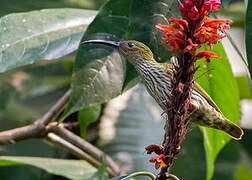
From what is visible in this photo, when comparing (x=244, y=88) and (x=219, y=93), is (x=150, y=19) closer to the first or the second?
(x=219, y=93)

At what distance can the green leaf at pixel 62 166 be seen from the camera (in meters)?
2.76

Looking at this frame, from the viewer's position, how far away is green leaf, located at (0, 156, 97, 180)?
2.76m

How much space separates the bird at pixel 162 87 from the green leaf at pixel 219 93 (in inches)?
8.2

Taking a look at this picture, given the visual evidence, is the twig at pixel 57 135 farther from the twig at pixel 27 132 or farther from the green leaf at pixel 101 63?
the green leaf at pixel 101 63

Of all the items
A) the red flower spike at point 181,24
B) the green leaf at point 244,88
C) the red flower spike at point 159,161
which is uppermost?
the red flower spike at point 181,24

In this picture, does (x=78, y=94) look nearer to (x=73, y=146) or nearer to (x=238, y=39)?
(x=73, y=146)

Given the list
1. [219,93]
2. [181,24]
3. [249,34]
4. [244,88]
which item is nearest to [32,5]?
[244,88]

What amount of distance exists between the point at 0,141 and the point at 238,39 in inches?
113

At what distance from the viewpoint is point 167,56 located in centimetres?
204

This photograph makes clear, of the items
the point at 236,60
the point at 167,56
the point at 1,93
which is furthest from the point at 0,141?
the point at 236,60

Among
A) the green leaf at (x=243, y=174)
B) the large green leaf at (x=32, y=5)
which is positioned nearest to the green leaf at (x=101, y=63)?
the large green leaf at (x=32, y=5)

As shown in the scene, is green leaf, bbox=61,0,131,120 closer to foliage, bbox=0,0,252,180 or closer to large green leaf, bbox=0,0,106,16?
foliage, bbox=0,0,252,180

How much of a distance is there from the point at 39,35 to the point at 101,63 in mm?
373

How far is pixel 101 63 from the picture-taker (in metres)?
2.41
